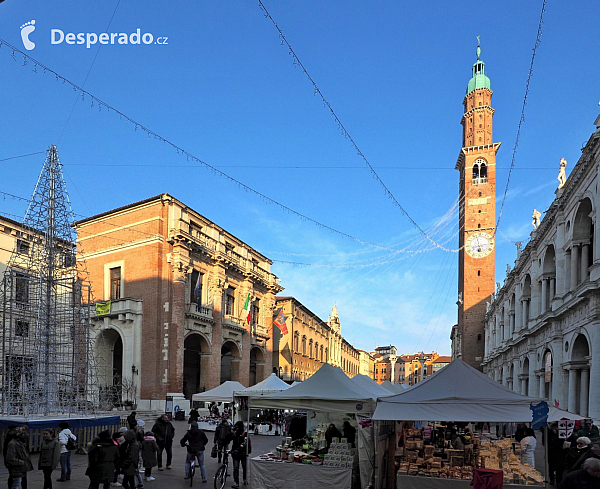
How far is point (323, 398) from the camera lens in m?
12.4

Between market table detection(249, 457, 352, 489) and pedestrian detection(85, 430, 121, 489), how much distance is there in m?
3.60

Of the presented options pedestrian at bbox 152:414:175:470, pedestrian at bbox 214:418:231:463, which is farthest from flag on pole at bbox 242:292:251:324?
pedestrian at bbox 214:418:231:463

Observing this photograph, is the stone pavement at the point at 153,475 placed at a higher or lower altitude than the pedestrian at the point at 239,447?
lower

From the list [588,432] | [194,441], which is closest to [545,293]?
[588,432]

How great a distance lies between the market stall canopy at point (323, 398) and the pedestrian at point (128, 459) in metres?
2.92

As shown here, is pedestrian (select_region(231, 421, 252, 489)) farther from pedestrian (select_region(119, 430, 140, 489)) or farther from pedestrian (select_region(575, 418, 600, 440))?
pedestrian (select_region(575, 418, 600, 440))

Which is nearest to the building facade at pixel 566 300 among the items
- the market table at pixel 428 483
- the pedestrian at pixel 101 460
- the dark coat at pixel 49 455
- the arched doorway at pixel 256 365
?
the market table at pixel 428 483

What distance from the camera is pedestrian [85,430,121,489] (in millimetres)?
9852

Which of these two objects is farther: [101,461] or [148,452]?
[148,452]

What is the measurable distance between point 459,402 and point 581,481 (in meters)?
3.94

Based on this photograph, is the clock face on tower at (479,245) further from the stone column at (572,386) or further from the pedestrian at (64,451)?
the pedestrian at (64,451)

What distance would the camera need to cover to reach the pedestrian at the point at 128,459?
1099cm

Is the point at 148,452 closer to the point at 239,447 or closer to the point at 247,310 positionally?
the point at 239,447

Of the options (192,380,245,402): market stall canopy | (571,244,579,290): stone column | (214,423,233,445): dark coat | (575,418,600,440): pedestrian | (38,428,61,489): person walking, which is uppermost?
(571,244,579,290): stone column
